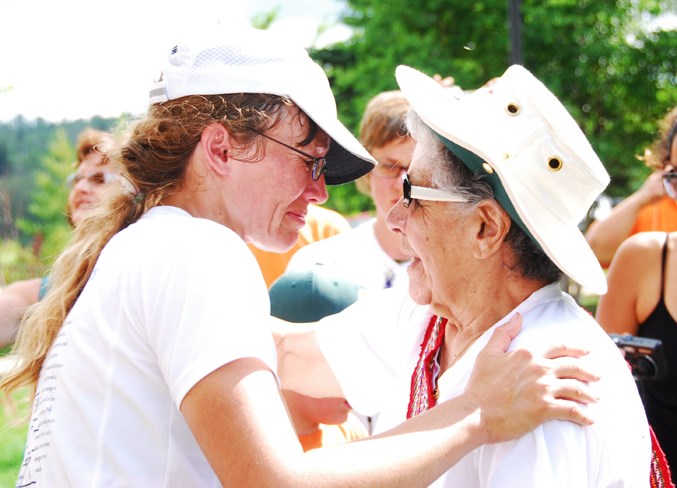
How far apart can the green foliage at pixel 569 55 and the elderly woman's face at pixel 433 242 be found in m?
14.0

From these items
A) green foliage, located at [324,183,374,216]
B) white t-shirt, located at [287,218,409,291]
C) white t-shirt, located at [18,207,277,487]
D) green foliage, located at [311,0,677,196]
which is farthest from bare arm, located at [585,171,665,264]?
green foliage, located at [324,183,374,216]

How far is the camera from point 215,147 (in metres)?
1.89

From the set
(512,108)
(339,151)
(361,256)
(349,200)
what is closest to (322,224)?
(361,256)

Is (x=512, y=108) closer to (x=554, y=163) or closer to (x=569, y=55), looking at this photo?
(x=554, y=163)

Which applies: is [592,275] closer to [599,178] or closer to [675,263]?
[599,178]

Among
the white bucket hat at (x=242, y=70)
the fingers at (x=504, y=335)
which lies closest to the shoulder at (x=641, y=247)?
the fingers at (x=504, y=335)

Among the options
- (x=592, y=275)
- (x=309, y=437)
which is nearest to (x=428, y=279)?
(x=592, y=275)

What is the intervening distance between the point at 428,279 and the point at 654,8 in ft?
55.4

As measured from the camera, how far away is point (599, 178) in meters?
1.82

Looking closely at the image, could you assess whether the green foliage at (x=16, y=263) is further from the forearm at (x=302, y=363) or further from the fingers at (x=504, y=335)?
the fingers at (x=504, y=335)

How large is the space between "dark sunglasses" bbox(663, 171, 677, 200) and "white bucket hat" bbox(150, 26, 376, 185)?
2.17 meters

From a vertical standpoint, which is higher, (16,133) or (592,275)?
(592,275)

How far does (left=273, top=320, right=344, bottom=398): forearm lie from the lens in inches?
98.0

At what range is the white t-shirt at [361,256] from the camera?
12.2ft
